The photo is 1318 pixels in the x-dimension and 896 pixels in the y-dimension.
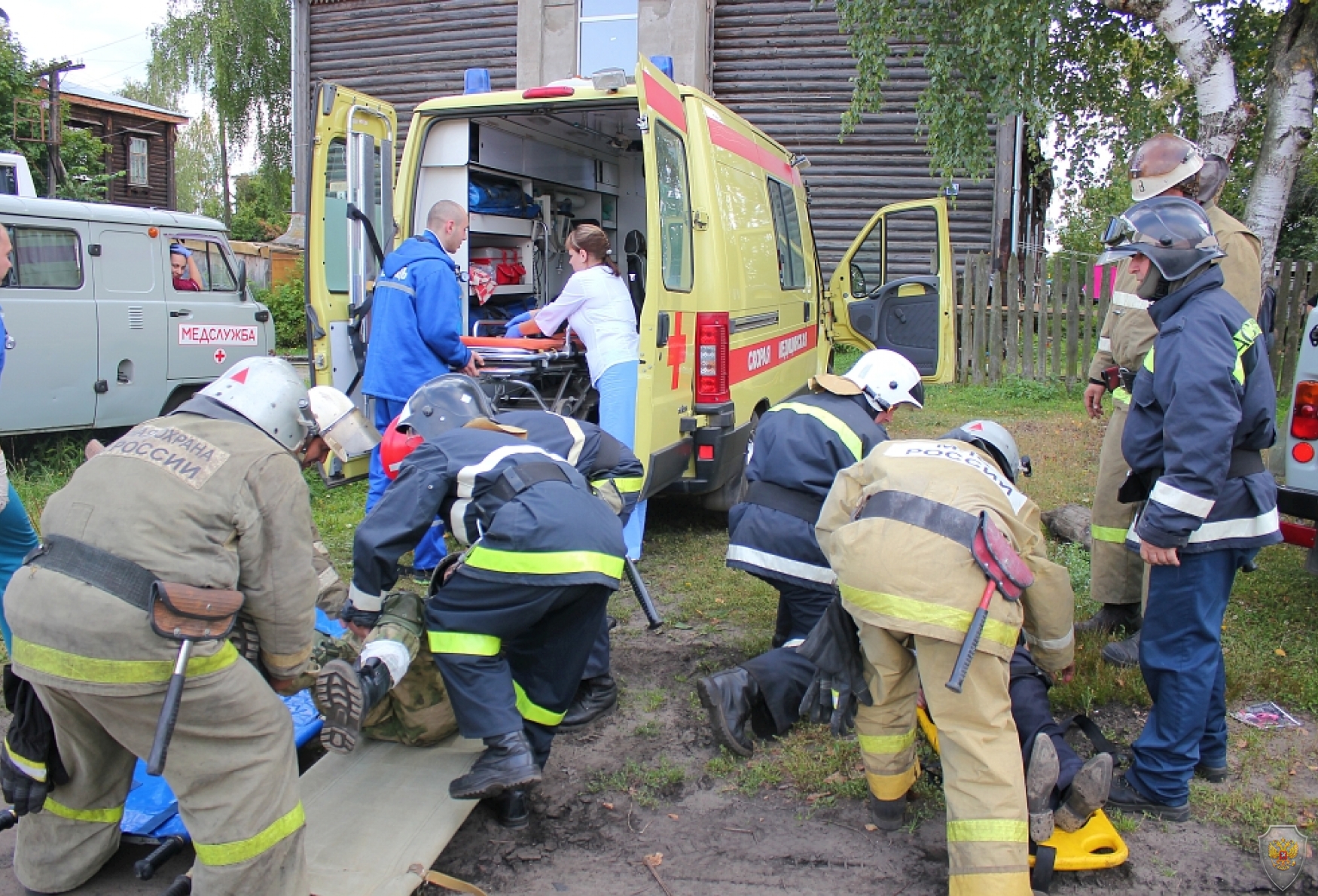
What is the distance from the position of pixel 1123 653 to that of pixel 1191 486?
4.75 feet

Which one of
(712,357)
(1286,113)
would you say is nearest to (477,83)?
(712,357)

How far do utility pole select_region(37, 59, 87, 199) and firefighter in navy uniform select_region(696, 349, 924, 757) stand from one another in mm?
19501

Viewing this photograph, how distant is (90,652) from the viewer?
89.4 inches

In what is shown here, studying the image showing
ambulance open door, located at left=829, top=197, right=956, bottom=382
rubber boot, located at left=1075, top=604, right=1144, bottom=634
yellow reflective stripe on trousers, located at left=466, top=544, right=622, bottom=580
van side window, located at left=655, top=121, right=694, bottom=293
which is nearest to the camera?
yellow reflective stripe on trousers, located at left=466, top=544, right=622, bottom=580

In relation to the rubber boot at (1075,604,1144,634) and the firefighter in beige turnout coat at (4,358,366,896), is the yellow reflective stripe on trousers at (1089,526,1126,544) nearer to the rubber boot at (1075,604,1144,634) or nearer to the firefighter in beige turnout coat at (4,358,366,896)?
the rubber boot at (1075,604,1144,634)

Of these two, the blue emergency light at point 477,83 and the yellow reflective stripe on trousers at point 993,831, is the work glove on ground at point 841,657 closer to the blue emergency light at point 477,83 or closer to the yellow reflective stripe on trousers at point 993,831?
the yellow reflective stripe on trousers at point 993,831

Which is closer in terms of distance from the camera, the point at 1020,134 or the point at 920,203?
the point at 920,203

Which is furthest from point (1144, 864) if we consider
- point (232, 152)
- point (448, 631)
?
point (232, 152)

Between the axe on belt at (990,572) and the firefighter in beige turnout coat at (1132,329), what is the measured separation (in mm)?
1288

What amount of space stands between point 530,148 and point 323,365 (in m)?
2.48

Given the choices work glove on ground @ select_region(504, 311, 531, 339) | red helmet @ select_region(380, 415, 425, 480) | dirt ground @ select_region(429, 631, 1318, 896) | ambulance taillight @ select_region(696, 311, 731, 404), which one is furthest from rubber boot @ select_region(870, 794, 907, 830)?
work glove on ground @ select_region(504, 311, 531, 339)

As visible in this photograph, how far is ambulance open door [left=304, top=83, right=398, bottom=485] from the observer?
17.1 ft

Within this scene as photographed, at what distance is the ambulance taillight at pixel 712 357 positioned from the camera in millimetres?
5160

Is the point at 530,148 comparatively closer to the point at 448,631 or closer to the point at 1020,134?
the point at 448,631
